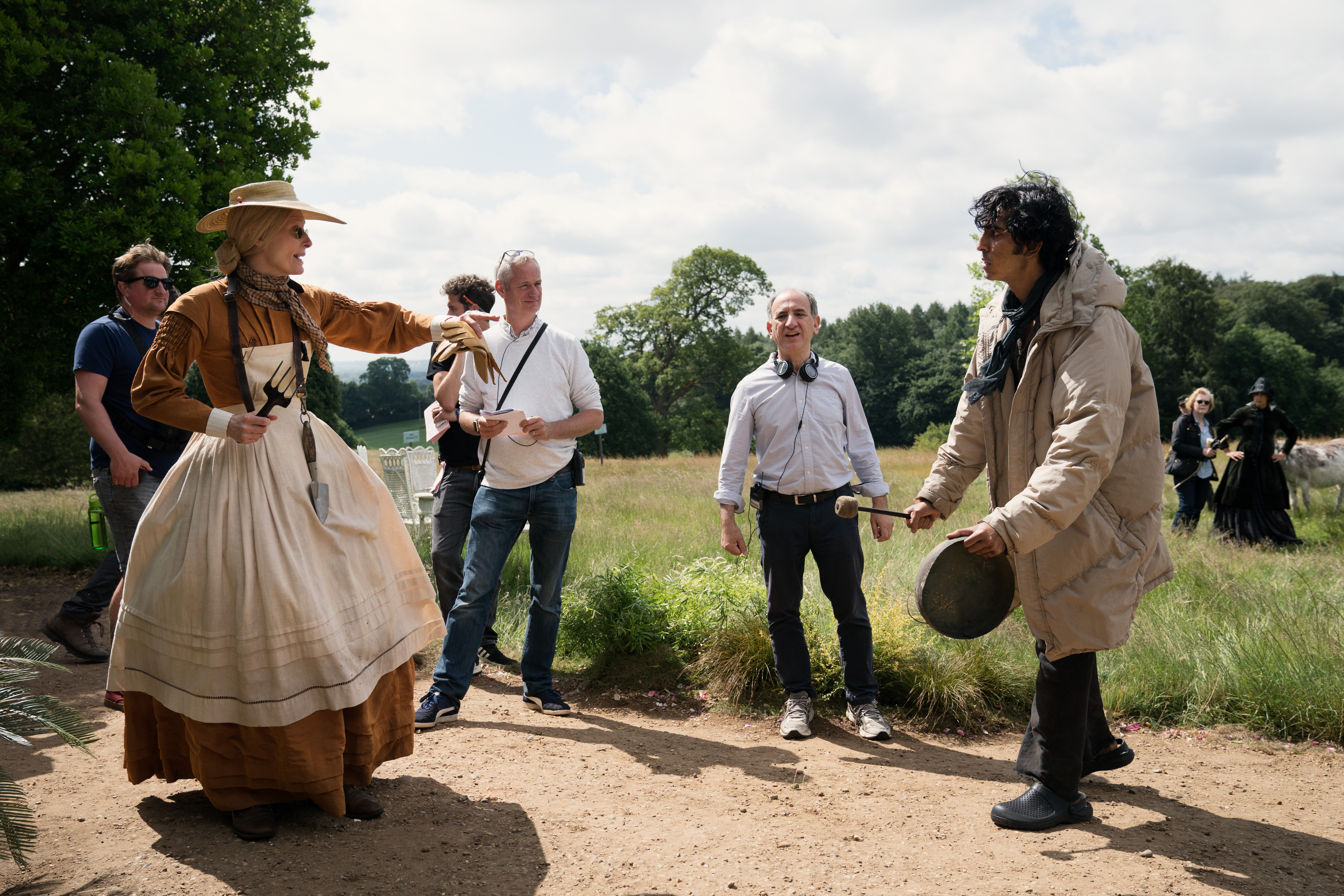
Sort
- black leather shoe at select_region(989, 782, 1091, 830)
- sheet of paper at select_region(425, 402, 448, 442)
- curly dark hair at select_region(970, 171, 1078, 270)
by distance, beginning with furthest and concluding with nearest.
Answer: sheet of paper at select_region(425, 402, 448, 442) → black leather shoe at select_region(989, 782, 1091, 830) → curly dark hair at select_region(970, 171, 1078, 270)

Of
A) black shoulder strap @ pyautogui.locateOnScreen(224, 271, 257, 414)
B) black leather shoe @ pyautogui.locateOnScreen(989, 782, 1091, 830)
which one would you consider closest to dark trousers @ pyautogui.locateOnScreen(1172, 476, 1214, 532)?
black leather shoe @ pyautogui.locateOnScreen(989, 782, 1091, 830)

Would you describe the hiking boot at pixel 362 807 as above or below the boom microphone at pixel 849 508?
below

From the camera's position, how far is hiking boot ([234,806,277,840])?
299 centimetres

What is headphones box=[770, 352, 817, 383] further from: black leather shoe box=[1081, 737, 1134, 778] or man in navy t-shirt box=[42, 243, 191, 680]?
man in navy t-shirt box=[42, 243, 191, 680]

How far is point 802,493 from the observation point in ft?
14.8

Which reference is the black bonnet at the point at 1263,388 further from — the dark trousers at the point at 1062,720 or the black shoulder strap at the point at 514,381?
the black shoulder strap at the point at 514,381

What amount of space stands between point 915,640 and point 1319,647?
210 cm

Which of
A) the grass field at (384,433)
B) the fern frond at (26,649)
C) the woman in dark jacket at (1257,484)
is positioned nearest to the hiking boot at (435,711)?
the fern frond at (26,649)

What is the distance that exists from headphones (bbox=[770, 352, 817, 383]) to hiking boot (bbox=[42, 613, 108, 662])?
4736 mm

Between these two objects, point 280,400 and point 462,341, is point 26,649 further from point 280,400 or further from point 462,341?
point 462,341

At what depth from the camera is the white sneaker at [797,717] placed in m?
4.53

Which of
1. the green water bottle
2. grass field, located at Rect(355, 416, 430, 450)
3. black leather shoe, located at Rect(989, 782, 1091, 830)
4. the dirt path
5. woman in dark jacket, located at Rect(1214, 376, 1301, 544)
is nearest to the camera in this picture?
the dirt path

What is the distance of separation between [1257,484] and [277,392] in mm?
10729

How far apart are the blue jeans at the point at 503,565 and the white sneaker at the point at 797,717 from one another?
131cm
